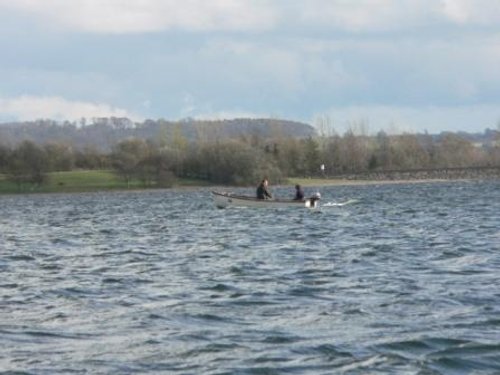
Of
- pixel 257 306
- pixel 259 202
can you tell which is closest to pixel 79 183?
pixel 259 202

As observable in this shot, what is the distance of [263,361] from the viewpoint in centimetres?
1641

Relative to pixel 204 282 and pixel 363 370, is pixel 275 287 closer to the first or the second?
pixel 204 282

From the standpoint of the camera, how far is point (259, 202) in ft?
242

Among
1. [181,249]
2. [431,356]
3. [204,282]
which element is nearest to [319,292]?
[204,282]

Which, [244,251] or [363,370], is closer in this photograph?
[363,370]

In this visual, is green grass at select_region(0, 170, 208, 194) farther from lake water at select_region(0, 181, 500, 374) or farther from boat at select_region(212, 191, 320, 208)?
lake water at select_region(0, 181, 500, 374)

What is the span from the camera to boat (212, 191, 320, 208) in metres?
71.6

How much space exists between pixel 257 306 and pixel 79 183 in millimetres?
155129

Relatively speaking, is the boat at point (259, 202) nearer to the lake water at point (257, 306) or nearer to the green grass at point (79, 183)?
the lake water at point (257, 306)

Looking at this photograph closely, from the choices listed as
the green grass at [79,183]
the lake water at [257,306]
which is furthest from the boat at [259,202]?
the green grass at [79,183]

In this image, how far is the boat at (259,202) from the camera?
235ft

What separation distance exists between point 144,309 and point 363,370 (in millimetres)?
7396

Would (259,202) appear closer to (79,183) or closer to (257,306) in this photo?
(257,306)

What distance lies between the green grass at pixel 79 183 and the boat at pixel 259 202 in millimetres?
90940
